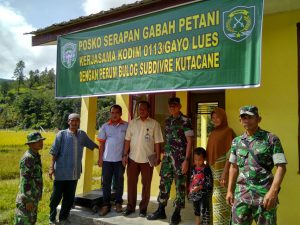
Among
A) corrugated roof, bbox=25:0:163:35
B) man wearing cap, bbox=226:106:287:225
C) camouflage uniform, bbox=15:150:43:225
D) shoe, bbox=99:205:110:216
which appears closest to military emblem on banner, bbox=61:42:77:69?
corrugated roof, bbox=25:0:163:35

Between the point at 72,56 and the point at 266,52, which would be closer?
the point at 266,52

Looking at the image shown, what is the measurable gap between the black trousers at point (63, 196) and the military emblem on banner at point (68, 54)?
6.11 feet

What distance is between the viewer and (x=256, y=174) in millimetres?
3375

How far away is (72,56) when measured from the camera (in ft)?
18.4

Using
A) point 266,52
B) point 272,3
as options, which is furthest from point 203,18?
point 266,52

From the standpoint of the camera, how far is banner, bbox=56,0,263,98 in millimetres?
3809

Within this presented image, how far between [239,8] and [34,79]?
12700 cm

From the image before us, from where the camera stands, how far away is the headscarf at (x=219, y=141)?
173 inches

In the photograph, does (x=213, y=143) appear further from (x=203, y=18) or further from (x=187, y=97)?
(x=187, y=97)

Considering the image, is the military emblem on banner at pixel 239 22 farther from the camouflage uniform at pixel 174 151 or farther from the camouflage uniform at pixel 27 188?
the camouflage uniform at pixel 27 188

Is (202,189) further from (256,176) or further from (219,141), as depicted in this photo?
(256,176)

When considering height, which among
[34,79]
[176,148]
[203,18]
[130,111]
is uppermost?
[34,79]

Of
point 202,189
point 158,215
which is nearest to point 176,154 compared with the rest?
point 202,189

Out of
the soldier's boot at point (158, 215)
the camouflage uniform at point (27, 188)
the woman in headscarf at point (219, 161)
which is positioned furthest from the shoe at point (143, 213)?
the camouflage uniform at point (27, 188)
